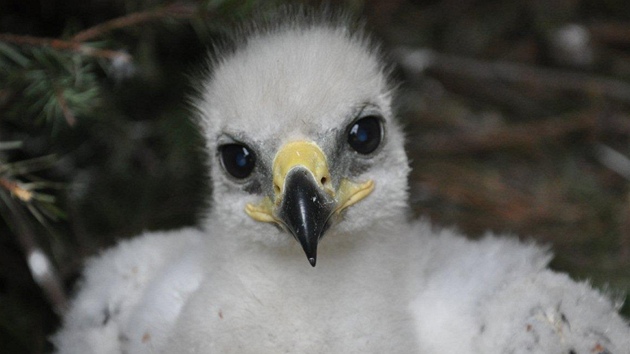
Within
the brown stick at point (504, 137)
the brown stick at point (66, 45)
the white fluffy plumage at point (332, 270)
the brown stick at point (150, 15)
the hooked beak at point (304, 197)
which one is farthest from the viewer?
the brown stick at point (504, 137)

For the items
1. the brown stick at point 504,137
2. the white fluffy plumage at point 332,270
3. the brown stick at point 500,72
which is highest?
the white fluffy plumage at point 332,270

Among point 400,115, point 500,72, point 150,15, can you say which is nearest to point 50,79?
point 150,15

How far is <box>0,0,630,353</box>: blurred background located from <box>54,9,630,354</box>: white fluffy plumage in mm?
333

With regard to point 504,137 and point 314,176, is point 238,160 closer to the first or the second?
point 314,176

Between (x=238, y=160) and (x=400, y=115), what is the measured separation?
99cm

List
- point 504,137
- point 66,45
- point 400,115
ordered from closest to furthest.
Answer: point 66,45 < point 400,115 < point 504,137

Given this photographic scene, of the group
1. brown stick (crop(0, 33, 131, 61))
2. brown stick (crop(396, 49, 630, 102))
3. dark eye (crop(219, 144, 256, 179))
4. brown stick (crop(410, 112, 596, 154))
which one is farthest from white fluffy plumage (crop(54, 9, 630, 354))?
brown stick (crop(396, 49, 630, 102))

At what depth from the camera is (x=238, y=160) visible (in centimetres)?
181

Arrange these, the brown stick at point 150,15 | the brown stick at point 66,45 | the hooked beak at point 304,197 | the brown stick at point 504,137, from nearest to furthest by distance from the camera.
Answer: the hooked beak at point 304,197 → the brown stick at point 66,45 → the brown stick at point 150,15 → the brown stick at point 504,137

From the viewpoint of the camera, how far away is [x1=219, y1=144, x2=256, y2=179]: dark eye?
1.80m

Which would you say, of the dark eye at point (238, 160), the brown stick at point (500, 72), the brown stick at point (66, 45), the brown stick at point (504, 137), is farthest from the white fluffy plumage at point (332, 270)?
the brown stick at point (500, 72)

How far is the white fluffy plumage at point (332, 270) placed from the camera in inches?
69.1

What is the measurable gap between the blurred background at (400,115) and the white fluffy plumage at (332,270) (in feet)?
1.09

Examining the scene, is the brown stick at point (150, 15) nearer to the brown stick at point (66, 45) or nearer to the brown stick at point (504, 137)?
the brown stick at point (66, 45)
